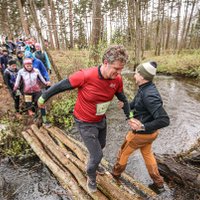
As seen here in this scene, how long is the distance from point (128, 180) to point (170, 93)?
8531mm

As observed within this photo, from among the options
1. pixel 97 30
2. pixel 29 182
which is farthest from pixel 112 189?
pixel 97 30

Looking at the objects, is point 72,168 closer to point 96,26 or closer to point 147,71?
point 147,71

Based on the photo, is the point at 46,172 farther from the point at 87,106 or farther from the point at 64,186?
the point at 87,106

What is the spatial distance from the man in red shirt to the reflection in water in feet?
6.65

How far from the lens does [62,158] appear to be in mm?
4824

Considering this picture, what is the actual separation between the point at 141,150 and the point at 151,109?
3.43ft

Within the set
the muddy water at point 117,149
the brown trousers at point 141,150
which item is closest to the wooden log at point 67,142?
the muddy water at point 117,149

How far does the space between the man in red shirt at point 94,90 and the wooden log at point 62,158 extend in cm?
38

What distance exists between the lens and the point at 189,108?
9.23 metres

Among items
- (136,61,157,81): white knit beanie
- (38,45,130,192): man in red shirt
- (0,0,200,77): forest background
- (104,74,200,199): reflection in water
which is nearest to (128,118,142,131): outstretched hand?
(38,45,130,192): man in red shirt

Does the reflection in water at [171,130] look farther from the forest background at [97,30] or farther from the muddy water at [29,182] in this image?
the forest background at [97,30]

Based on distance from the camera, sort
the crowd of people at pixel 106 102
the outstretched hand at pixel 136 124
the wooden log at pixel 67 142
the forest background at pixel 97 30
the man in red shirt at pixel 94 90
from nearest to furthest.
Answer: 1. the man in red shirt at pixel 94 90
2. the crowd of people at pixel 106 102
3. the outstretched hand at pixel 136 124
4. the wooden log at pixel 67 142
5. the forest background at pixel 97 30

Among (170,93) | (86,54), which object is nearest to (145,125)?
(86,54)

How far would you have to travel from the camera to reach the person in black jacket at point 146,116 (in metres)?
3.25
